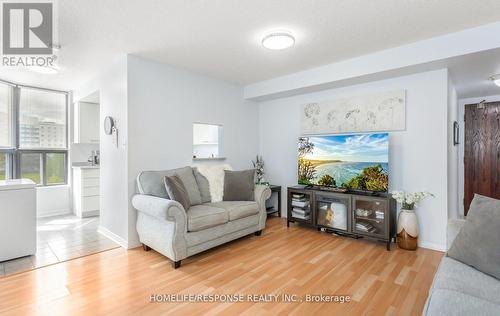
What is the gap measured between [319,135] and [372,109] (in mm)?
816

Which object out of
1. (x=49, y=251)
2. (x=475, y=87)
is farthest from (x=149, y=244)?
(x=475, y=87)

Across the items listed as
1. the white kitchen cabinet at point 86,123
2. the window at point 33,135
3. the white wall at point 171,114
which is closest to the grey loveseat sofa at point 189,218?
the white wall at point 171,114

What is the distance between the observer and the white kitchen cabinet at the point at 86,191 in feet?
14.3

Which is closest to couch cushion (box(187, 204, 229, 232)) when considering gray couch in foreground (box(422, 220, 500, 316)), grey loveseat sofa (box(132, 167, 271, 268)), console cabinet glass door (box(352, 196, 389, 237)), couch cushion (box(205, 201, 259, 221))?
grey loveseat sofa (box(132, 167, 271, 268))

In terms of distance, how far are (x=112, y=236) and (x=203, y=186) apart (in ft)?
4.52

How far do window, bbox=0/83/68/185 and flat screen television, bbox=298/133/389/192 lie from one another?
448cm

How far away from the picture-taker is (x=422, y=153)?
3072 millimetres

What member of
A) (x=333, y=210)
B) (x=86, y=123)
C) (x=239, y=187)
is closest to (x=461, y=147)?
(x=333, y=210)

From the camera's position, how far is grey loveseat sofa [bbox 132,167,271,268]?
2467 mm

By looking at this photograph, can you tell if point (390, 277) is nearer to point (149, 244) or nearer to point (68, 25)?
point (149, 244)

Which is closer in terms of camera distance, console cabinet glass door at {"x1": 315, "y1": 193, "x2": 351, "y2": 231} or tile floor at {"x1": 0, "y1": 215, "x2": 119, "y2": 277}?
tile floor at {"x1": 0, "y1": 215, "x2": 119, "y2": 277}

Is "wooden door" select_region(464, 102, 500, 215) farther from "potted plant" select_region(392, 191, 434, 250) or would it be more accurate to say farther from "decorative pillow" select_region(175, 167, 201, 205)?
"decorative pillow" select_region(175, 167, 201, 205)

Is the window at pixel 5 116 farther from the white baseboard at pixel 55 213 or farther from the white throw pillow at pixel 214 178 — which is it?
the white throw pillow at pixel 214 178

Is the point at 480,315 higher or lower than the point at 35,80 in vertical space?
lower
